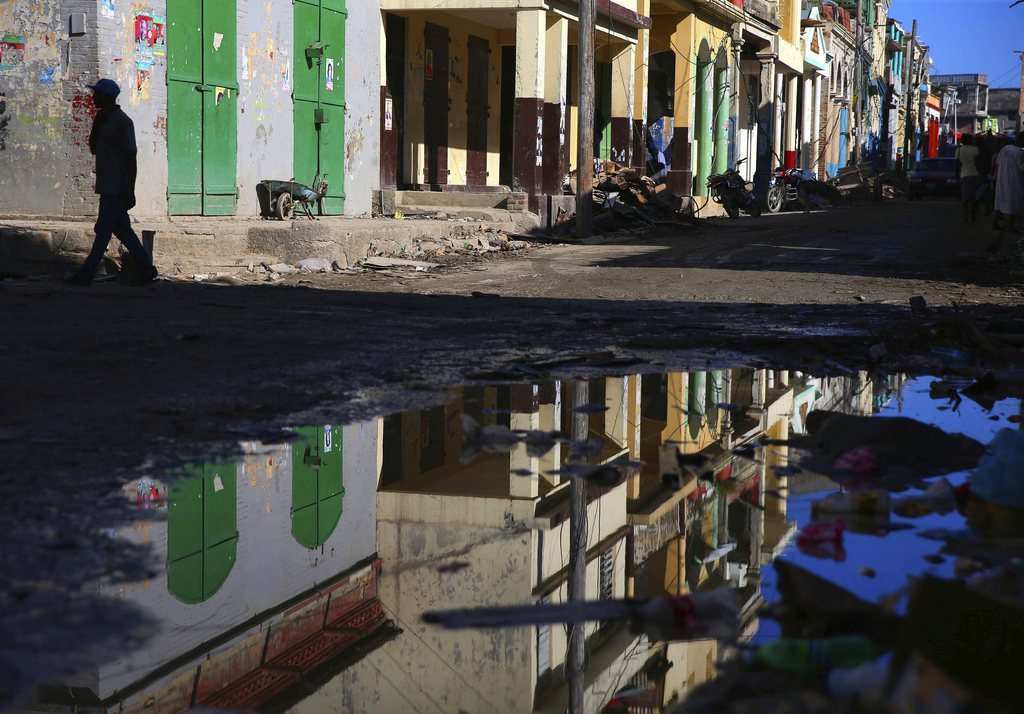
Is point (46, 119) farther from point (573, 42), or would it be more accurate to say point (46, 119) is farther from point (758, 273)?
point (573, 42)

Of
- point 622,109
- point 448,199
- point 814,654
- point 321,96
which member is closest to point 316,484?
point 814,654

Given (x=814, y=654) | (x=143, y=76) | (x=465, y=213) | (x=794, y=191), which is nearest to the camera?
(x=814, y=654)

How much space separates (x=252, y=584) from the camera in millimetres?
2934

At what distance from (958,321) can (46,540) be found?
5844 mm

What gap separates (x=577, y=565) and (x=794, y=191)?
30.8 m

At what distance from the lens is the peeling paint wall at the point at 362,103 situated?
55.4 feet

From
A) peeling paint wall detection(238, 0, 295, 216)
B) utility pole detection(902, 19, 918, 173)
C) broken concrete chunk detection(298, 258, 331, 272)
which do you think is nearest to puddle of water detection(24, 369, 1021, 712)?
broken concrete chunk detection(298, 258, 331, 272)

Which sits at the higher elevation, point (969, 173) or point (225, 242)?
point (969, 173)

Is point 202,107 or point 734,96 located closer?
point 202,107

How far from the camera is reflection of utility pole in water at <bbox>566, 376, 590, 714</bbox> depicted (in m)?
2.28

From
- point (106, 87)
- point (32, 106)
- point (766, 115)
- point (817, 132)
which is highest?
point (817, 132)

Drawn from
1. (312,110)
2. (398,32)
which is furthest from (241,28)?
(398,32)

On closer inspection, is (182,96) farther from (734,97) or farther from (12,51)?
(734,97)

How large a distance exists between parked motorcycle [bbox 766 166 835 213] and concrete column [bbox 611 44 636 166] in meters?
7.72
